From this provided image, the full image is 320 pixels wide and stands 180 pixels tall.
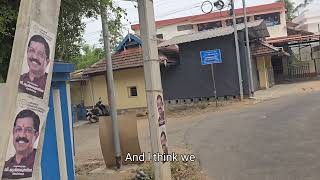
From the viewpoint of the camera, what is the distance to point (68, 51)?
33.9ft

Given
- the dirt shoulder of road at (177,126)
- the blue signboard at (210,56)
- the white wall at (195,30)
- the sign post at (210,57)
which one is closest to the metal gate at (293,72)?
the white wall at (195,30)

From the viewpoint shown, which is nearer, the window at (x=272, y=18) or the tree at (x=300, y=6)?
the window at (x=272, y=18)

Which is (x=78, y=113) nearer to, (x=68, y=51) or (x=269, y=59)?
(x=269, y=59)

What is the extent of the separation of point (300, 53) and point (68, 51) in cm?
3646

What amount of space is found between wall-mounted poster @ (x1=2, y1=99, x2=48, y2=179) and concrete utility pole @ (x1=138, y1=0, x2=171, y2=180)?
3.35 meters

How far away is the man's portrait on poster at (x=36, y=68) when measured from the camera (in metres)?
3.76

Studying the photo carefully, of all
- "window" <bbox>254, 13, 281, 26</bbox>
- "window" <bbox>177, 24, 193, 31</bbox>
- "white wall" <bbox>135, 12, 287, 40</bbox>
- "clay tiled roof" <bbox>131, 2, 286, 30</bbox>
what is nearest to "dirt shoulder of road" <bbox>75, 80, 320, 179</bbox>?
"white wall" <bbox>135, 12, 287, 40</bbox>

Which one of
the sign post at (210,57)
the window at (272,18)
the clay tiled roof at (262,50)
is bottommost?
the sign post at (210,57)

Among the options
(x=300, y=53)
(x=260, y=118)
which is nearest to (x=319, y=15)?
(x=300, y=53)

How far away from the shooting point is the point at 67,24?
9.12 m

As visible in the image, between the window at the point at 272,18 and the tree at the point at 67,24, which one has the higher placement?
the window at the point at 272,18

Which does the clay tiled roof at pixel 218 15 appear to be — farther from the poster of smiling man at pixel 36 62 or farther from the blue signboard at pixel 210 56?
the poster of smiling man at pixel 36 62

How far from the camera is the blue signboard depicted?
79.6 feet

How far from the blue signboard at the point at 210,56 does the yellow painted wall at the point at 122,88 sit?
13.7 feet
